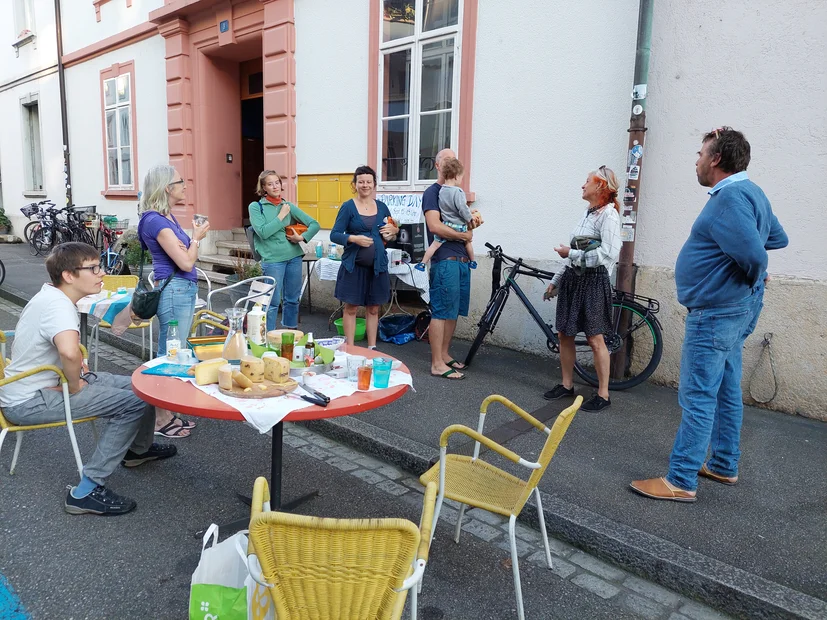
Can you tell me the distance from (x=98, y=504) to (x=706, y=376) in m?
3.11

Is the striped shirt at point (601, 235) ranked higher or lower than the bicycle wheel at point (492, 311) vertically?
higher

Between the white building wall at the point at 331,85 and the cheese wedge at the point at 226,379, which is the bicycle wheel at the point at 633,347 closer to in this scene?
the cheese wedge at the point at 226,379

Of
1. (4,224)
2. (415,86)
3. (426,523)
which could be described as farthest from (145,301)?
(4,224)

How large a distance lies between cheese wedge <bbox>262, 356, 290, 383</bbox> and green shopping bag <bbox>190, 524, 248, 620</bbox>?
31.1 inches

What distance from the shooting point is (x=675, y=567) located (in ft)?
8.61

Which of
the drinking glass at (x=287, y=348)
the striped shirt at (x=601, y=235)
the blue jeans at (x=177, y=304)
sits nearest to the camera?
the drinking glass at (x=287, y=348)

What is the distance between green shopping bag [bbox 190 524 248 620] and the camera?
1.76 meters

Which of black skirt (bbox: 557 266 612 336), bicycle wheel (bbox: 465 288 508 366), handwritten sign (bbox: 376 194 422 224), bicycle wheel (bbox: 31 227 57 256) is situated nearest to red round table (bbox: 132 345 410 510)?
black skirt (bbox: 557 266 612 336)

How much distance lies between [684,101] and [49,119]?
47.5 feet

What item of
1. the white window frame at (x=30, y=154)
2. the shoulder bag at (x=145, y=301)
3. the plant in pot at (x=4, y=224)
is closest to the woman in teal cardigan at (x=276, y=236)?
the shoulder bag at (x=145, y=301)

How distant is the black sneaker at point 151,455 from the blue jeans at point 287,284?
7.29ft

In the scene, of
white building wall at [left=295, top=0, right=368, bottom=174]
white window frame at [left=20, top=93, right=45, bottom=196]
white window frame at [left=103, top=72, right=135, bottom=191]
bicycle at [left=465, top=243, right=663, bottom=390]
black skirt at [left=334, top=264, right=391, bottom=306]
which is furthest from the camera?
white window frame at [left=20, top=93, right=45, bottom=196]

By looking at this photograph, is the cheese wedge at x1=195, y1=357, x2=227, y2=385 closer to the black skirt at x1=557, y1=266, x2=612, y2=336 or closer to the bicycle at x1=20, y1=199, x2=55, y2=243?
the black skirt at x1=557, y1=266, x2=612, y2=336

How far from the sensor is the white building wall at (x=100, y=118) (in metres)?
10.9
